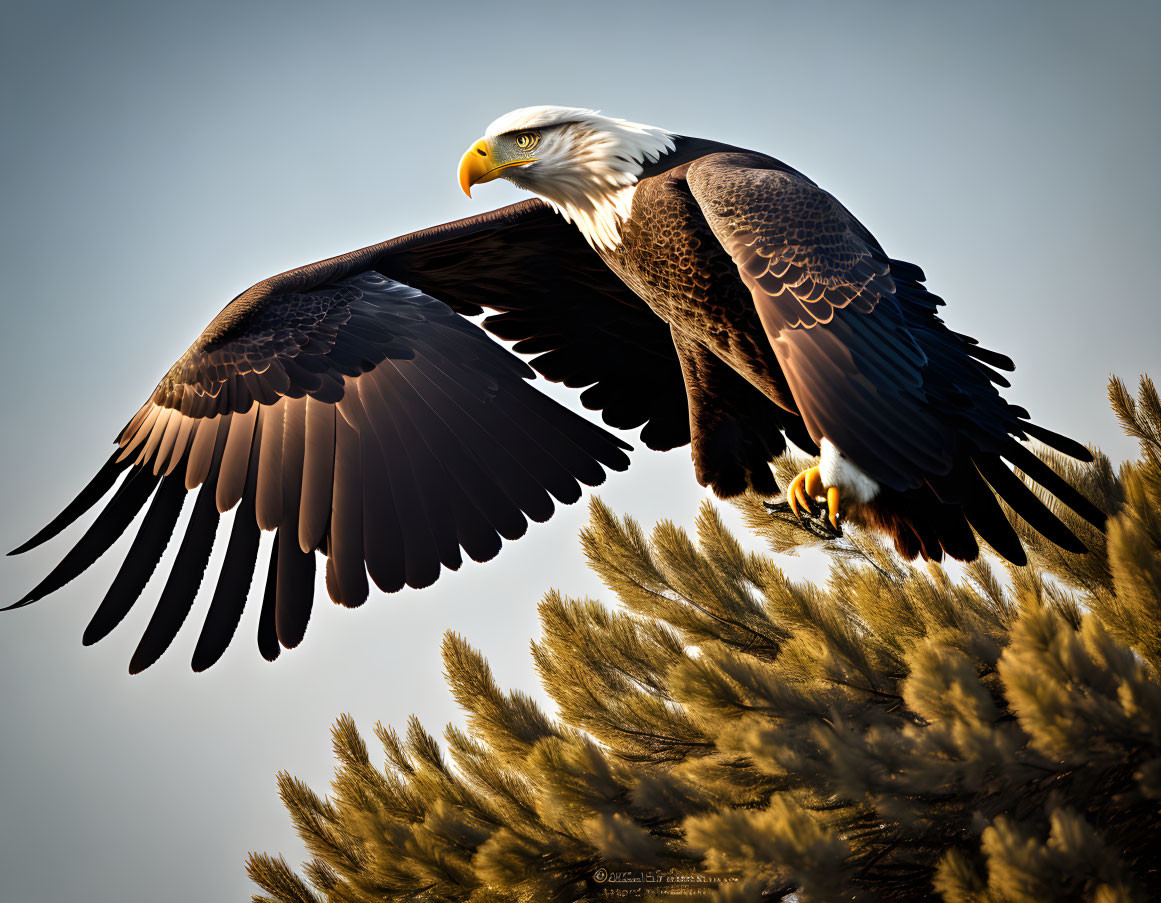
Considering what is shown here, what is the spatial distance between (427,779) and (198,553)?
74cm

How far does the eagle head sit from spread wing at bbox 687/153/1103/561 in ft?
0.88

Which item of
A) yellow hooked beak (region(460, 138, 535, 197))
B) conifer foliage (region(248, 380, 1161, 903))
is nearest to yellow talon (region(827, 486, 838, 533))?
conifer foliage (region(248, 380, 1161, 903))

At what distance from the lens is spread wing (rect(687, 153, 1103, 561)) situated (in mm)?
1628

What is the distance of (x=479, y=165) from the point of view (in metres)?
2.27

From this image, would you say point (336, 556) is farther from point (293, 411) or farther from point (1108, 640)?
point (1108, 640)

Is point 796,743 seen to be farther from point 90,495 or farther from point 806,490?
point 90,495

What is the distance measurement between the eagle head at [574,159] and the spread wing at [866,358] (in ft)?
0.88

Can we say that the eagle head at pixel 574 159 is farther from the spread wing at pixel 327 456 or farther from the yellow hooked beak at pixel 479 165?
the spread wing at pixel 327 456

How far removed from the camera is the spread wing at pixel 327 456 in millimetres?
1904

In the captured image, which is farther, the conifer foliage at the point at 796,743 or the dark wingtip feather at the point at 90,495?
the dark wingtip feather at the point at 90,495

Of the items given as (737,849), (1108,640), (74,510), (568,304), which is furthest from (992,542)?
(74,510)

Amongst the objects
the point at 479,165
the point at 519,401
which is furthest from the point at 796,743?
the point at 479,165

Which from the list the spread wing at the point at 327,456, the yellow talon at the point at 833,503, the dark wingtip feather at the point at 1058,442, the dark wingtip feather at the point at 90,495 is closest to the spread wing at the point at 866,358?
the dark wingtip feather at the point at 1058,442

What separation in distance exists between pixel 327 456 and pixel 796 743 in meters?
1.16
